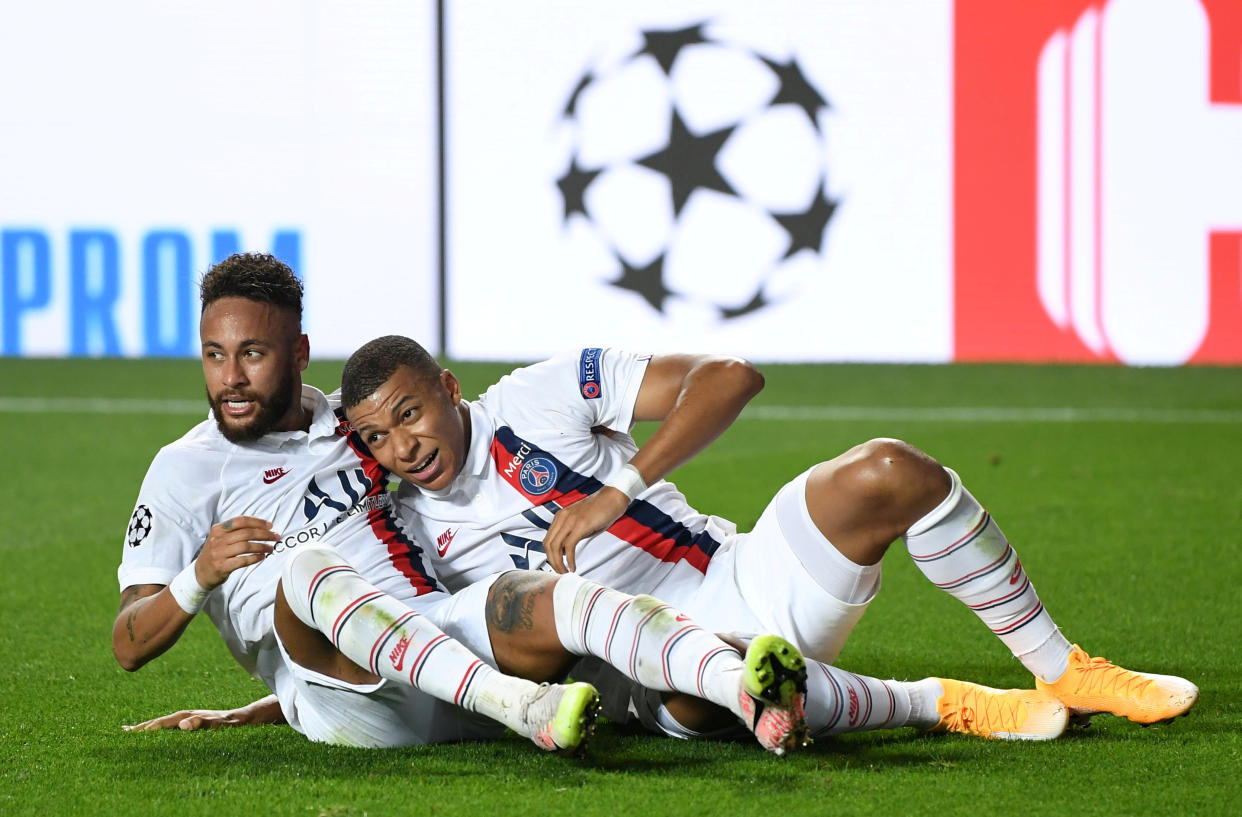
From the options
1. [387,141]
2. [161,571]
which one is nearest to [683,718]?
[161,571]

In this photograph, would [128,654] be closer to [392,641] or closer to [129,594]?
[129,594]

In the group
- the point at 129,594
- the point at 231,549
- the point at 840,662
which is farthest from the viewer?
the point at 840,662

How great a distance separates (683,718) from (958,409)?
6452 millimetres

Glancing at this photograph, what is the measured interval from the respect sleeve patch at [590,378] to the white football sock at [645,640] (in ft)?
1.73

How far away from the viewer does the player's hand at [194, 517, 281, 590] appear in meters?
2.68

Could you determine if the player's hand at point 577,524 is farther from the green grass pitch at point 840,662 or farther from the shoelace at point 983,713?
the shoelace at point 983,713

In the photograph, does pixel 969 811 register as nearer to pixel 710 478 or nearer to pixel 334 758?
pixel 334 758

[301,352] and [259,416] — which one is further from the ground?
[301,352]

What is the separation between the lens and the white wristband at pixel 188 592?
108 inches

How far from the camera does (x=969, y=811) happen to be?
245cm

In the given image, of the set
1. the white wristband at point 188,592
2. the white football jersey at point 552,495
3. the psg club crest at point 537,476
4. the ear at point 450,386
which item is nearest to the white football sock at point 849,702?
the white football jersey at point 552,495

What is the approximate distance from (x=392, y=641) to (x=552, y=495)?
1.74ft

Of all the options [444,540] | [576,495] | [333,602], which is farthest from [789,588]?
[333,602]

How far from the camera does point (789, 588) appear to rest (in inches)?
113
